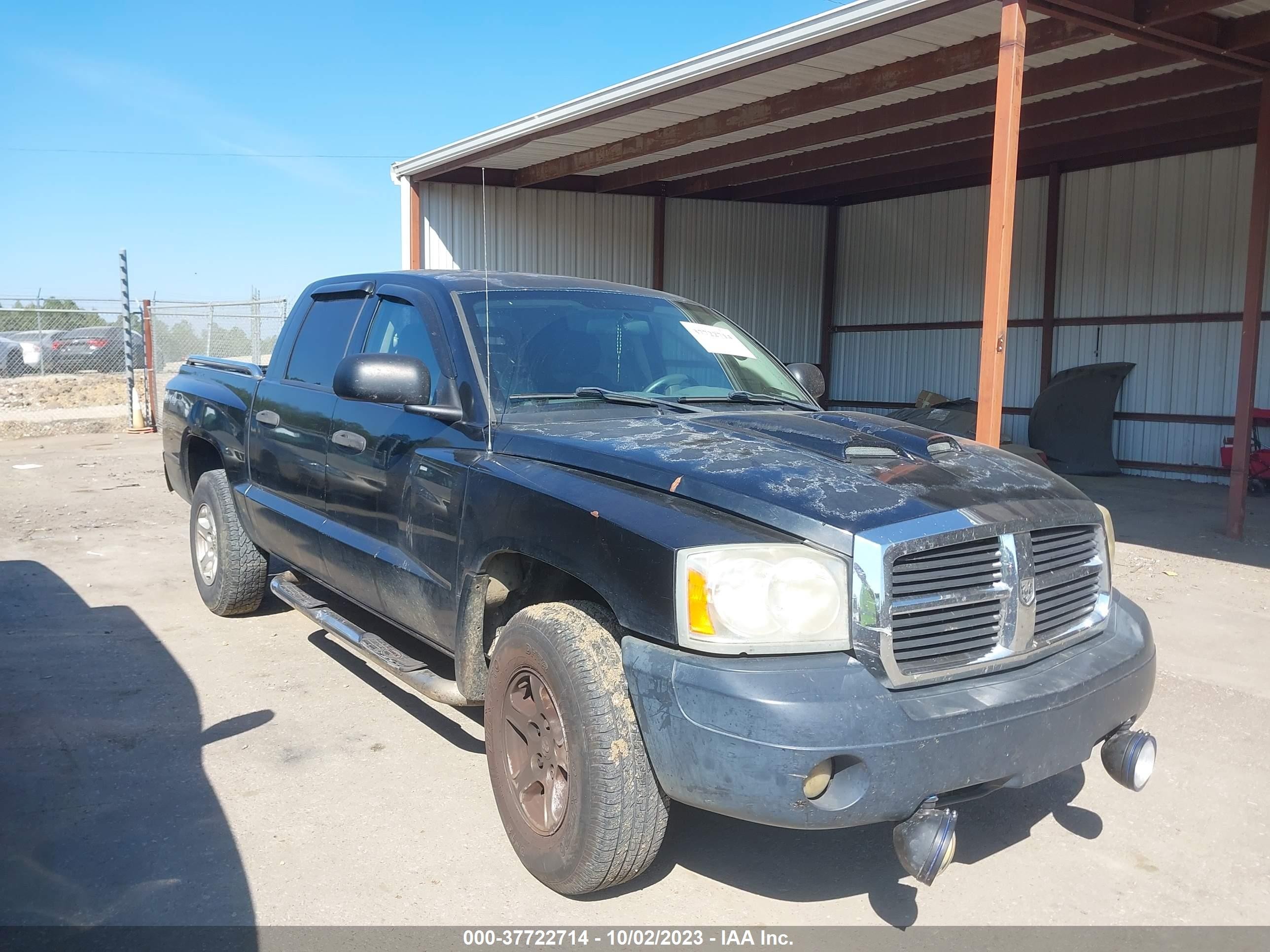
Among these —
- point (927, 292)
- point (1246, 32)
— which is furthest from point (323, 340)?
point (927, 292)

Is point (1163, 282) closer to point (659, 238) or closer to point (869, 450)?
point (659, 238)

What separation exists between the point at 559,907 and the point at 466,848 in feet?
1.64

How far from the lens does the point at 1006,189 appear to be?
686 centimetres

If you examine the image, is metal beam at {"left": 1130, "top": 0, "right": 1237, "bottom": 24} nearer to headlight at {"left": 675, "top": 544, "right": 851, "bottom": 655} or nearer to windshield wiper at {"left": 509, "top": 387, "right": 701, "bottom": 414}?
windshield wiper at {"left": 509, "top": 387, "right": 701, "bottom": 414}

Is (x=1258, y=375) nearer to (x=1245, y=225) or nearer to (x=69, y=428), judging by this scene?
(x=1245, y=225)

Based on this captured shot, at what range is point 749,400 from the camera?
4.11 m

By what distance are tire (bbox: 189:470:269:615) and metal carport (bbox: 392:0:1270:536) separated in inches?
187

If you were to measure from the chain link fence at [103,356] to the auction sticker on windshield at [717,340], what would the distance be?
12.0 metres

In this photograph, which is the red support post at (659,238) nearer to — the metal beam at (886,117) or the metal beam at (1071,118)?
the metal beam at (886,117)

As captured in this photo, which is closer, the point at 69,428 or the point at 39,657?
the point at 39,657

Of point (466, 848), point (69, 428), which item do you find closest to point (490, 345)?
point (466, 848)

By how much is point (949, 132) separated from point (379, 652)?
1095cm

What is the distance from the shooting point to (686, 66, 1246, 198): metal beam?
10500mm

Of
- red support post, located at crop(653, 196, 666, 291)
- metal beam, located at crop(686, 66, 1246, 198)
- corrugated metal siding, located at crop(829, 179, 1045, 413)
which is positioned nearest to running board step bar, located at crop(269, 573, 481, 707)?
metal beam, located at crop(686, 66, 1246, 198)
